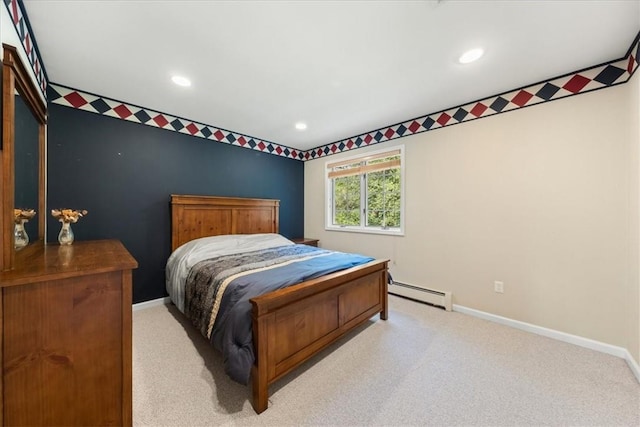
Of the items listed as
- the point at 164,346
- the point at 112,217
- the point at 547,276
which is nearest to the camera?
the point at 164,346

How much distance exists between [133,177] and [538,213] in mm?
4138

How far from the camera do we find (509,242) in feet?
7.91

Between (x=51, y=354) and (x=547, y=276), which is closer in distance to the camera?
(x=51, y=354)

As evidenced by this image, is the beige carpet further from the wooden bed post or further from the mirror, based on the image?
the mirror

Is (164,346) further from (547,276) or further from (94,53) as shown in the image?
(547,276)

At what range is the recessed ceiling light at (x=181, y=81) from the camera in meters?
2.16

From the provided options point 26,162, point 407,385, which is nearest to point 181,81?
point 26,162

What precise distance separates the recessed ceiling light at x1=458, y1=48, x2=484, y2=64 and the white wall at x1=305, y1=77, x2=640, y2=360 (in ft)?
2.91

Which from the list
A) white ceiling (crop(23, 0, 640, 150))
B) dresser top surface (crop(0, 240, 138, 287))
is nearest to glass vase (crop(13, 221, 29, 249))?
dresser top surface (crop(0, 240, 138, 287))

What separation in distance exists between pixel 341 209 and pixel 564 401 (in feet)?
10.3

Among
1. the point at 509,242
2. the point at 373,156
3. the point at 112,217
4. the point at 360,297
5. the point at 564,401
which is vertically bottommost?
the point at 564,401

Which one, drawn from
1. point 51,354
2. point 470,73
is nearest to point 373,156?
point 470,73

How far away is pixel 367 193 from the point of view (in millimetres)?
3779

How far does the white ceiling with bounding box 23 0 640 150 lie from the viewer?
1428 millimetres
